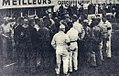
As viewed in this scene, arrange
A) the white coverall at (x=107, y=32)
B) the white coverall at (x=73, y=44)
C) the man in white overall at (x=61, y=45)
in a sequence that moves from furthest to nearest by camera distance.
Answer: the white coverall at (x=107, y=32)
the white coverall at (x=73, y=44)
the man in white overall at (x=61, y=45)

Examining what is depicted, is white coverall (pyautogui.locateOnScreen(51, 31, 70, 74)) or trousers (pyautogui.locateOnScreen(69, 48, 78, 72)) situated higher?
white coverall (pyautogui.locateOnScreen(51, 31, 70, 74))

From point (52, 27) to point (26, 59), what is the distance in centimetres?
46

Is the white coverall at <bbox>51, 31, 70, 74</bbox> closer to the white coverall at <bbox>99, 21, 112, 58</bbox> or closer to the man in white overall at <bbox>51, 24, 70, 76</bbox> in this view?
the man in white overall at <bbox>51, 24, 70, 76</bbox>

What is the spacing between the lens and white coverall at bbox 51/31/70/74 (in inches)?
145

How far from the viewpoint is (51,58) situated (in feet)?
13.5

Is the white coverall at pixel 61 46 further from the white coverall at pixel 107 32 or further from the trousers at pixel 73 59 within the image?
the white coverall at pixel 107 32

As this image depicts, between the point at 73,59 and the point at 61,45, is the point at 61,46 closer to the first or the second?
the point at 61,45

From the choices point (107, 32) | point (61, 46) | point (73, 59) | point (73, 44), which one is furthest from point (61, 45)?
point (107, 32)

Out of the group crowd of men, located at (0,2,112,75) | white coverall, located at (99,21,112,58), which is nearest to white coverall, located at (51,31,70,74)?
crowd of men, located at (0,2,112,75)

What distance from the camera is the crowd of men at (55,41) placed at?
3.83m

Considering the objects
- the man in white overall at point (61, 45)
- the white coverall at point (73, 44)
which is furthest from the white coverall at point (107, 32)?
the man in white overall at point (61, 45)

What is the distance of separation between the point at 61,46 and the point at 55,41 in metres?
0.08

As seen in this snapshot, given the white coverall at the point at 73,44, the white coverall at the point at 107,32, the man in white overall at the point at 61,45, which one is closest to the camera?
the man in white overall at the point at 61,45

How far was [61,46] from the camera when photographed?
371 cm
